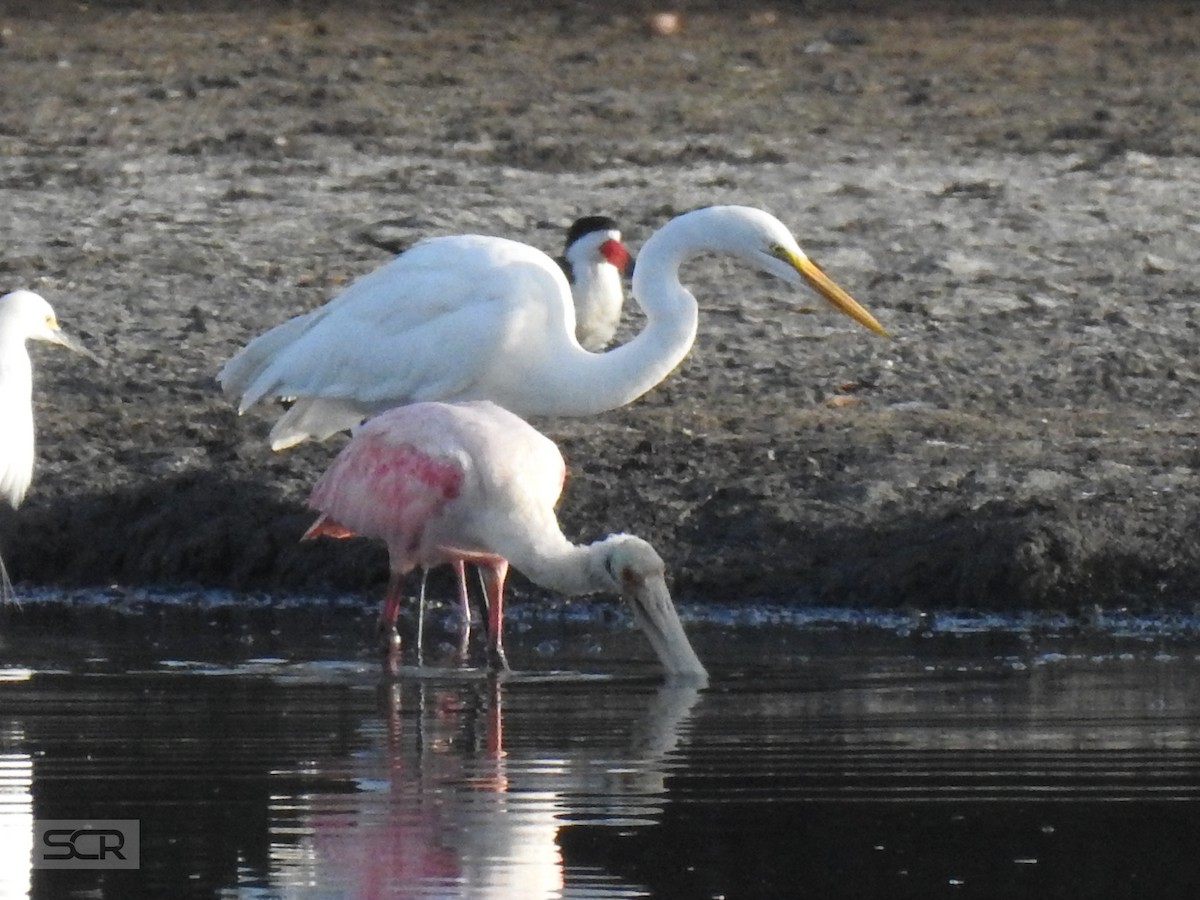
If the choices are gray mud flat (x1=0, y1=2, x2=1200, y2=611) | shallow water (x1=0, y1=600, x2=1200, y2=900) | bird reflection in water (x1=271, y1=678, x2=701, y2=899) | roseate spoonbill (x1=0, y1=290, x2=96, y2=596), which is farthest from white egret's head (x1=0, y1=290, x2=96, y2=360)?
bird reflection in water (x1=271, y1=678, x2=701, y2=899)

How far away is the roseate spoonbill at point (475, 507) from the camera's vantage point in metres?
7.81

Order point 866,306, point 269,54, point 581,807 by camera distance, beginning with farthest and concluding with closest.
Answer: point 269,54 → point 866,306 → point 581,807

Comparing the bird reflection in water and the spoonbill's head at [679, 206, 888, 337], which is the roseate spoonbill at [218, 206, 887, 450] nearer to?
the spoonbill's head at [679, 206, 888, 337]

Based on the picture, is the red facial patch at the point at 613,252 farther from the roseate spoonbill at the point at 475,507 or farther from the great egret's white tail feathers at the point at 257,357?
the roseate spoonbill at the point at 475,507

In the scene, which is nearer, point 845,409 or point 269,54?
point 845,409

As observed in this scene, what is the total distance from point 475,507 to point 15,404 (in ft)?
6.19

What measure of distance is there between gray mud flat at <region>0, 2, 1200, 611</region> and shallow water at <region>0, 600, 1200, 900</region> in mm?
1041

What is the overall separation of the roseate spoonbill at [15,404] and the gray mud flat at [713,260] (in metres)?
0.55

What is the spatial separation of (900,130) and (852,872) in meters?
9.54

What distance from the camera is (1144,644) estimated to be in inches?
332

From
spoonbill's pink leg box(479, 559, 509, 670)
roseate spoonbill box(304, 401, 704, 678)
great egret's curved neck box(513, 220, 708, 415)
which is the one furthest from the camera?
great egret's curved neck box(513, 220, 708, 415)

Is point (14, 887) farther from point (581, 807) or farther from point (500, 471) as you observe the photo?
point (500, 471)

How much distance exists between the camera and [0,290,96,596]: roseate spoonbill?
30.1 feet

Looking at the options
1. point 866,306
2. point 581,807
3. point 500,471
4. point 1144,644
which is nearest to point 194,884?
point 581,807
